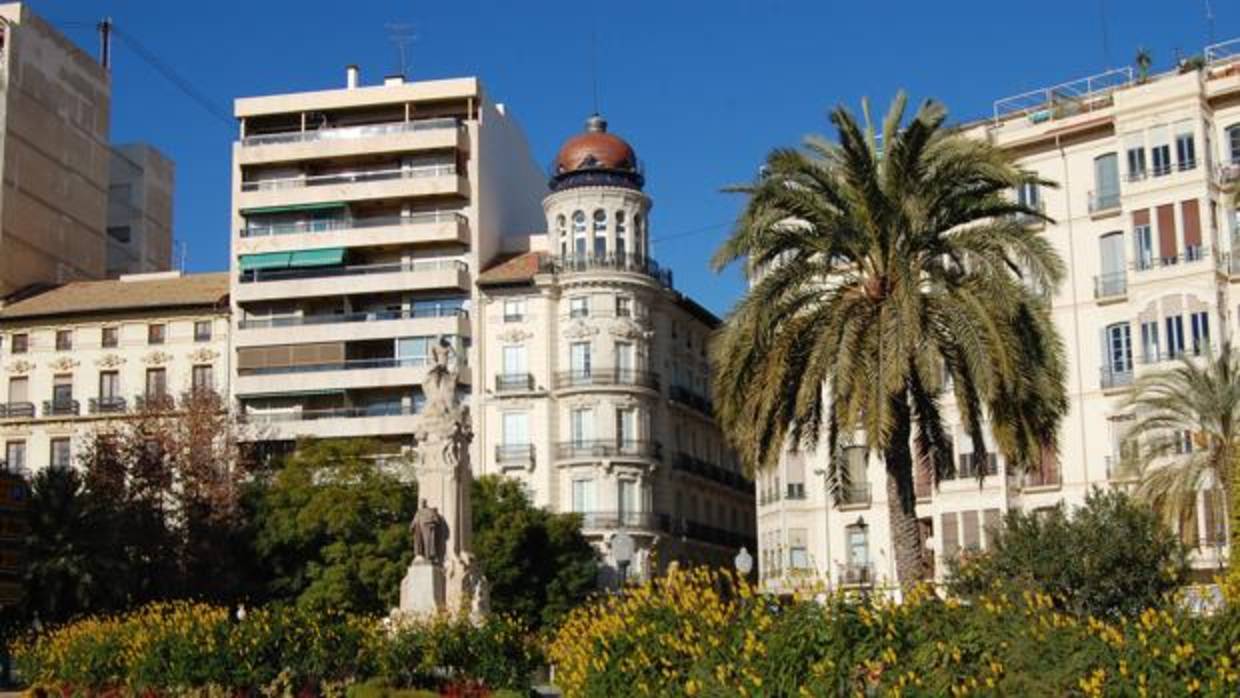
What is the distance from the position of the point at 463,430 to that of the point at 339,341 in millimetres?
35517

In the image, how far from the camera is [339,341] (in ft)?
242

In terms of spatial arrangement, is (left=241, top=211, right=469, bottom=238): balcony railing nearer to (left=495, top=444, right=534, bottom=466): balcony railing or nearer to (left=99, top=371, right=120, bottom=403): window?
(left=99, top=371, right=120, bottom=403): window

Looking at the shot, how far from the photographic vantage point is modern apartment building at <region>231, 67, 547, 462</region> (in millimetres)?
73188

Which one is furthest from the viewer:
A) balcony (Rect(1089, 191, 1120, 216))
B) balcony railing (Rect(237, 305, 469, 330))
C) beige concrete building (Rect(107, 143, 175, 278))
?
beige concrete building (Rect(107, 143, 175, 278))

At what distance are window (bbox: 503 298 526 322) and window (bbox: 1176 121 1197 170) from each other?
2852 cm

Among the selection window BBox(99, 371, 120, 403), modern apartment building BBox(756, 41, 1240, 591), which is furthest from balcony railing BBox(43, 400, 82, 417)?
modern apartment building BBox(756, 41, 1240, 591)

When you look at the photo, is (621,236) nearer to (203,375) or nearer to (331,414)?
(331,414)

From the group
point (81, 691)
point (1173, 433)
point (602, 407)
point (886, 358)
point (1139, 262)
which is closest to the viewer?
point (886, 358)

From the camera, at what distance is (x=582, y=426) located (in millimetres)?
71750

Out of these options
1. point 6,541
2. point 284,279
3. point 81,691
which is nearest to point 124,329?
point 284,279

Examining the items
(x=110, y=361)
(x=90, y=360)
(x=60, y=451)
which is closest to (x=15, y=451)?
(x=60, y=451)

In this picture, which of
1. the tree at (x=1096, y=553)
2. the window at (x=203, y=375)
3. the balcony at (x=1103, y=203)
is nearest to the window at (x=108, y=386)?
the window at (x=203, y=375)

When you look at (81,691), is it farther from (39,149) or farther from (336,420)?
(39,149)

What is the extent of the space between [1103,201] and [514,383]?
2605 cm
